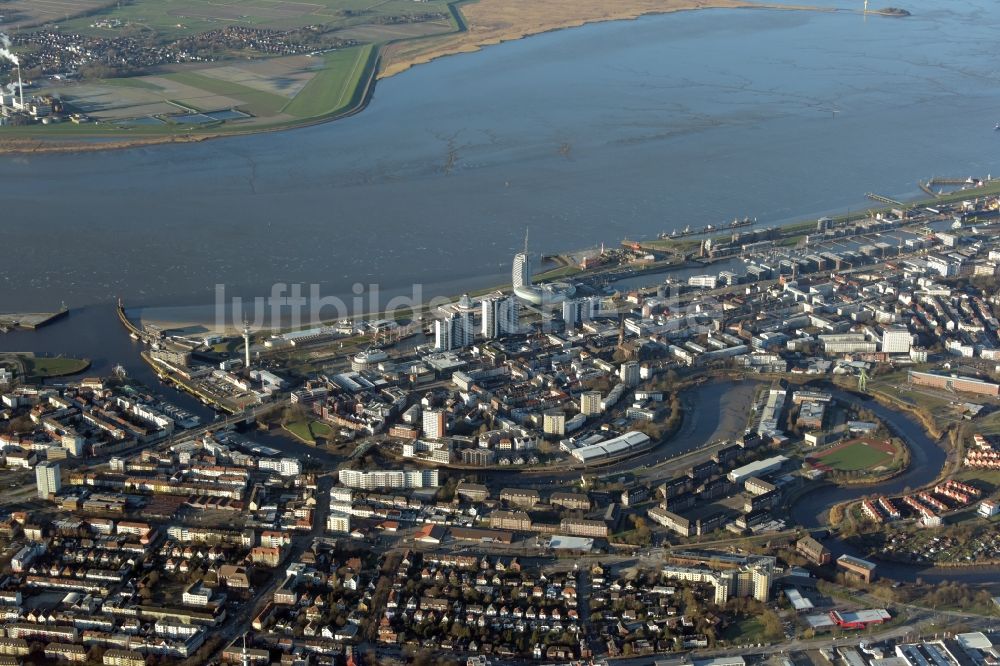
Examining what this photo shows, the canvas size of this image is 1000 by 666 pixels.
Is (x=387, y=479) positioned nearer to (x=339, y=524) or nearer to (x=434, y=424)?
(x=339, y=524)

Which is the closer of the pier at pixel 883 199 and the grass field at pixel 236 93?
the pier at pixel 883 199

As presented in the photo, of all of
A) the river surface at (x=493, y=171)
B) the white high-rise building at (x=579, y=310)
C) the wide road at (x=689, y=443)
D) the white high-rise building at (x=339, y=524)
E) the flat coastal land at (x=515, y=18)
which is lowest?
the wide road at (x=689, y=443)

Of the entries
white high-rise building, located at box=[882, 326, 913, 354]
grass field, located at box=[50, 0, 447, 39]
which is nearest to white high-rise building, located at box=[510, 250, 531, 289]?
white high-rise building, located at box=[882, 326, 913, 354]

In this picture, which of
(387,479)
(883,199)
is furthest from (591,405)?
(883,199)

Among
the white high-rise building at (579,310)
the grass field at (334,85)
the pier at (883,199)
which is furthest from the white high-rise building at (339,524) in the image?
the grass field at (334,85)

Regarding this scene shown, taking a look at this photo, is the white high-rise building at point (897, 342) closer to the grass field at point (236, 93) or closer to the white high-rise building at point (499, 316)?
the white high-rise building at point (499, 316)

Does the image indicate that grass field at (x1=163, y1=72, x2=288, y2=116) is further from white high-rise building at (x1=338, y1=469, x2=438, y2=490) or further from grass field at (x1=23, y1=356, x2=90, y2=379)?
white high-rise building at (x1=338, y1=469, x2=438, y2=490)

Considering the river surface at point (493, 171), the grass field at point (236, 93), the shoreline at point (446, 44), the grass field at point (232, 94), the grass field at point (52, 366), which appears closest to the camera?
the grass field at point (52, 366)
